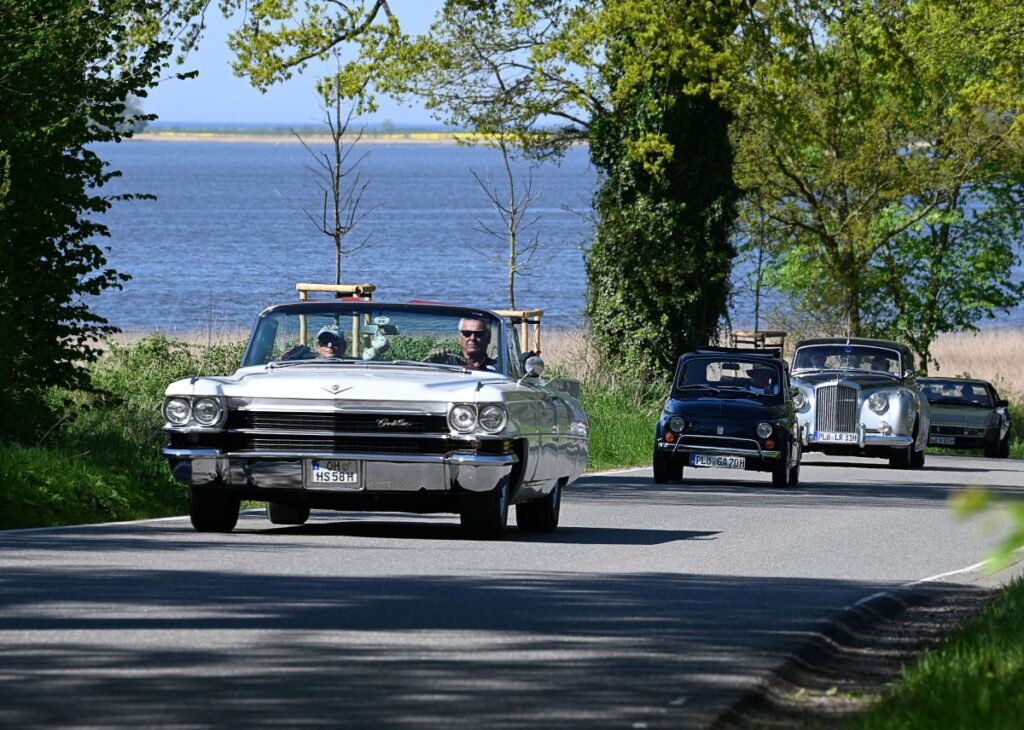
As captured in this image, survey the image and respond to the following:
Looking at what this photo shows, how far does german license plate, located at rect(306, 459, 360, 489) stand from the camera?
13.8 metres

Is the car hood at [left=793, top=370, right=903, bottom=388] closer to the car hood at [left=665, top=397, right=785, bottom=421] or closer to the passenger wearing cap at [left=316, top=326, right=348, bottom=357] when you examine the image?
the car hood at [left=665, top=397, right=785, bottom=421]

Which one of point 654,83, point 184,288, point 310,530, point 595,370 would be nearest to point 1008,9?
point 654,83

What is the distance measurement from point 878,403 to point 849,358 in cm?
Answer: 138

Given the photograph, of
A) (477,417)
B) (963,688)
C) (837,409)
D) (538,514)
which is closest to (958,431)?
(837,409)

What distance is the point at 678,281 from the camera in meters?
39.2

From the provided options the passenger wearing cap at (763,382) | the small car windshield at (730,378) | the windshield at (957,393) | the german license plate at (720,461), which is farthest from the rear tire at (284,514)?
the windshield at (957,393)

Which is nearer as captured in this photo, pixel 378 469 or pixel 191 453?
pixel 378 469

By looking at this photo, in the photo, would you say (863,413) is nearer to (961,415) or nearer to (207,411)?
(961,415)

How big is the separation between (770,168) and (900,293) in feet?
26.2

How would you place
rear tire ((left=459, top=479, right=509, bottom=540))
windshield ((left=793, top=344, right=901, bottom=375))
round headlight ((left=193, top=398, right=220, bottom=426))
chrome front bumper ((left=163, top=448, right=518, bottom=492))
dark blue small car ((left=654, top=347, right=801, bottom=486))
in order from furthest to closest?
windshield ((left=793, top=344, right=901, bottom=375)), dark blue small car ((left=654, top=347, right=801, bottom=486)), rear tire ((left=459, top=479, right=509, bottom=540)), round headlight ((left=193, top=398, right=220, bottom=426)), chrome front bumper ((left=163, top=448, right=518, bottom=492))

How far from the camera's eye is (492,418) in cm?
1395

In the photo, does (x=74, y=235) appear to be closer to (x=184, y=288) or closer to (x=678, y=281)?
(x=678, y=281)

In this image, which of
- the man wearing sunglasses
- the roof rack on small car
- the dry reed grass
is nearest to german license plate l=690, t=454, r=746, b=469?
the roof rack on small car

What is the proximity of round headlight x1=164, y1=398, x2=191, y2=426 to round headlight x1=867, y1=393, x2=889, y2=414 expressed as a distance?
19811 mm
